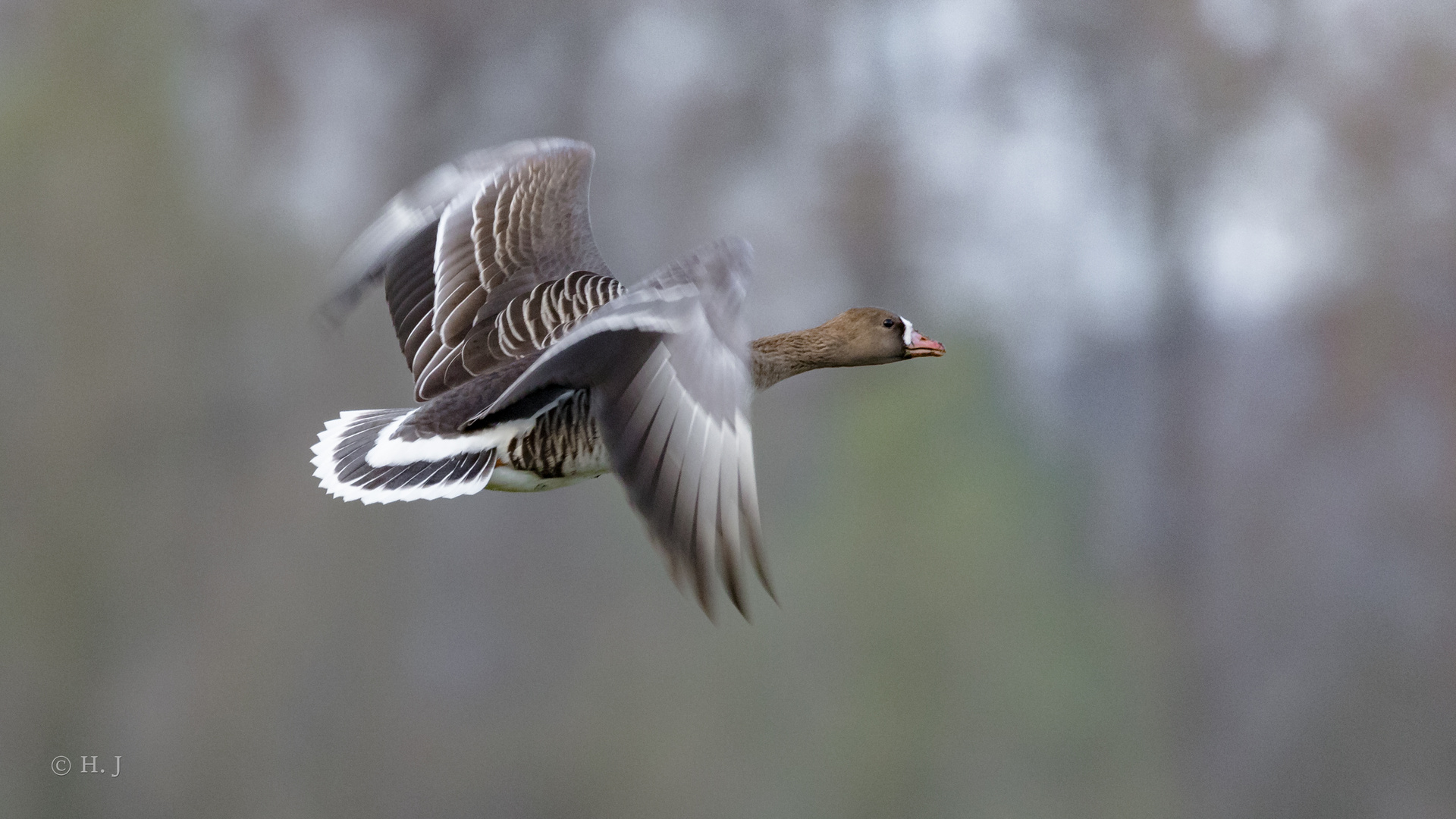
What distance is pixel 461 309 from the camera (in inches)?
107

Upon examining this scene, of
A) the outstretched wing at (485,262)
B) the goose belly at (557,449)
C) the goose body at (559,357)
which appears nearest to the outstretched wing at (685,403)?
the goose body at (559,357)

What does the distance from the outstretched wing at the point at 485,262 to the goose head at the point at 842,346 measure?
1.20ft

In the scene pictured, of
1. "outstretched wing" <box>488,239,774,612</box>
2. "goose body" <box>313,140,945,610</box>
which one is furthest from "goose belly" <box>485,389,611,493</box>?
"outstretched wing" <box>488,239,774,612</box>

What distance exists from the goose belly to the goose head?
1.67ft

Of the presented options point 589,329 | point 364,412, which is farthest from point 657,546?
point 364,412

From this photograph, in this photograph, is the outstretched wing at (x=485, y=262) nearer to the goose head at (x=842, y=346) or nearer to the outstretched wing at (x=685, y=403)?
the goose head at (x=842, y=346)

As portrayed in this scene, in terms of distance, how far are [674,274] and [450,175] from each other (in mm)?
1385

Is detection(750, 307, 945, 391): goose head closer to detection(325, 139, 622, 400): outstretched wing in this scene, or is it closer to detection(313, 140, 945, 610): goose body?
detection(313, 140, 945, 610): goose body

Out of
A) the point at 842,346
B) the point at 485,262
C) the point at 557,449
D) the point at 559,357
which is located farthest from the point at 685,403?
the point at 485,262

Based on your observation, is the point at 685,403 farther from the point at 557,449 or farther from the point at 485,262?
the point at 485,262

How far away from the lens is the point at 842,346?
281 centimetres

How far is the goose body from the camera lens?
168 cm

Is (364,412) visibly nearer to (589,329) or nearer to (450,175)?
(450,175)

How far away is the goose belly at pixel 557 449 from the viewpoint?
223 centimetres
